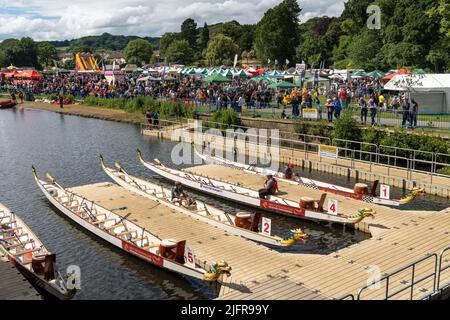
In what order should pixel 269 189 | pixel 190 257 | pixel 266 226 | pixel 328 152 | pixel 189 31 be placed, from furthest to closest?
pixel 189 31, pixel 328 152, pixel 269 189, pixel 266 226, pixel 190 257

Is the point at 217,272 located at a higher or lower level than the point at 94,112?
lower

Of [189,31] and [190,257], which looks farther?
[189,31]

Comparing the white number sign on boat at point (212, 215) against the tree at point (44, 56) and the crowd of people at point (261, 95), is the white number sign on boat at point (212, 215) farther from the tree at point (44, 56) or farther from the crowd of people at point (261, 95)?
the tree at point (44, 56)

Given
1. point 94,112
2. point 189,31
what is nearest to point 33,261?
point 94,112

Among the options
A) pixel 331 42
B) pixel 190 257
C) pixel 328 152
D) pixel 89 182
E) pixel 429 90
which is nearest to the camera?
pixel 190 257

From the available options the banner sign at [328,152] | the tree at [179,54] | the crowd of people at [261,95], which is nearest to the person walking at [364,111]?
the crowd of people at [261,95]

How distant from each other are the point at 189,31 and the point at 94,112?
119m

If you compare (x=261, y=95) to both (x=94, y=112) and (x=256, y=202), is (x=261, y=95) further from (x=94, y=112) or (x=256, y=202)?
(x=256, y=202)

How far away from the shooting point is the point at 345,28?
337ft

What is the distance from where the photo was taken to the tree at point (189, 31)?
6757 inches

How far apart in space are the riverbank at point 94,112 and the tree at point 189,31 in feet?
349

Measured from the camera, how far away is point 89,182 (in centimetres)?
3041

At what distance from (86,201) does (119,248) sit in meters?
4.93

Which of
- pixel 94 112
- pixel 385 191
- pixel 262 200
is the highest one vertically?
pixel 94 112
